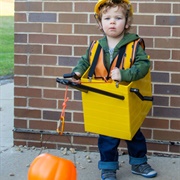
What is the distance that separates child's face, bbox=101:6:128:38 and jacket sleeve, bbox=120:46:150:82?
23cm

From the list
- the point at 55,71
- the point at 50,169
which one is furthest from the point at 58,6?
the point at 50,169

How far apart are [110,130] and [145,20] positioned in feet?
4.11

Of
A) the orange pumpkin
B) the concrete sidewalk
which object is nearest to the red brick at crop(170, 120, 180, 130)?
the concrete sidewalk

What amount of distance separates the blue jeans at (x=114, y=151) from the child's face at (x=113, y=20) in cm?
90

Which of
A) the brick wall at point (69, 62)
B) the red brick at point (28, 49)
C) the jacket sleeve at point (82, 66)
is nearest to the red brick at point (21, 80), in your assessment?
the brick wall at point (69, 62)

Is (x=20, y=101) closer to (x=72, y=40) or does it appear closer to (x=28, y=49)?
(x=28, y=49)

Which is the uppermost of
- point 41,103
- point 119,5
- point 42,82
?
point 119,5

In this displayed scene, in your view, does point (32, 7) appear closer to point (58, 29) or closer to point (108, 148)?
point (58, 29)

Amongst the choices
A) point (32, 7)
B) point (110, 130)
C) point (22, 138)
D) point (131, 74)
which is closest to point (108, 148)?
point (110, 130)

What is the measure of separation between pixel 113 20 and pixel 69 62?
108 centimetres

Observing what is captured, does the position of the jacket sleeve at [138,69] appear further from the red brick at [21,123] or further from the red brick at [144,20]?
the red brick at [21,123]

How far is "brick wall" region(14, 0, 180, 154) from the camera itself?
15.0ft

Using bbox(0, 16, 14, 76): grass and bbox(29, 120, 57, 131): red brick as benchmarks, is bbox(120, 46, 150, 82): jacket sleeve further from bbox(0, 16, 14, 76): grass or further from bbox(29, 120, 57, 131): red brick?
bbox(0, 16, 14, 76): grass

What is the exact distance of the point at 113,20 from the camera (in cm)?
384
